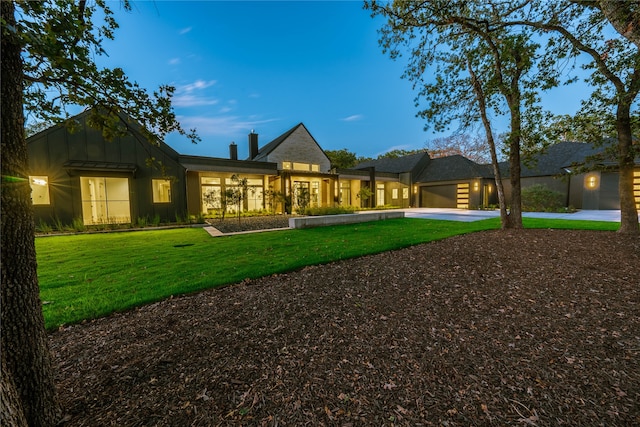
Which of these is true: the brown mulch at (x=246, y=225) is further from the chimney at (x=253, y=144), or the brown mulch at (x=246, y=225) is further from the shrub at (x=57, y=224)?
the chimney at (x=253, y=144)

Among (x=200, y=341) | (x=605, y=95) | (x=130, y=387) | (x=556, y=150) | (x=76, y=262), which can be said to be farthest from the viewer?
(x=556, y=150)

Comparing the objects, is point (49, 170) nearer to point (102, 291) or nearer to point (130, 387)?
point (102, 291)

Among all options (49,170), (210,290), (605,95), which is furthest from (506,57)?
(49,170)

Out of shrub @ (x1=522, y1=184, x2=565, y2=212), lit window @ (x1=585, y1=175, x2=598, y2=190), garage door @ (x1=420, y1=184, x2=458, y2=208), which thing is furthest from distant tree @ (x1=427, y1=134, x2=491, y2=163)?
shrub @ (x1=522, y1=184, x2=565, y2=212)

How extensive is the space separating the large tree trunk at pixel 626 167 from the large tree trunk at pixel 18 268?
10382 millimetres

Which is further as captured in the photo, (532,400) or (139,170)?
(139,170)

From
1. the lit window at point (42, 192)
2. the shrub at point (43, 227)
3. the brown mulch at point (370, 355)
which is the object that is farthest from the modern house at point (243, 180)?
the brown mulch at point (370, 355)

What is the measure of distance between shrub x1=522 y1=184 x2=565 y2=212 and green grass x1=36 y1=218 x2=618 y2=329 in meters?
13.9

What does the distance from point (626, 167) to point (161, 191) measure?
17.3m

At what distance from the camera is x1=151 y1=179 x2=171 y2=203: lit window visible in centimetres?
1223

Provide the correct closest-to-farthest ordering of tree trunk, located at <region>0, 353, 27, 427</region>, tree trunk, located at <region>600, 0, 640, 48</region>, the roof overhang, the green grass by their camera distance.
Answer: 1. tree trunk, located at <region>0, 353, 27, 427</region>
2. the green grass
3. tree trunk, located at <region>600, 0, 640, 48</region>
4. the roof overhang

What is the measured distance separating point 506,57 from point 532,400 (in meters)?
7.58

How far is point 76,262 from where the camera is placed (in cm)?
524

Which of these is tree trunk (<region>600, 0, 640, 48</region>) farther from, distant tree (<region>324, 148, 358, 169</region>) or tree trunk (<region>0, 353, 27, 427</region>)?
distant tree (<region>324, 148, 358, 169</region>)
